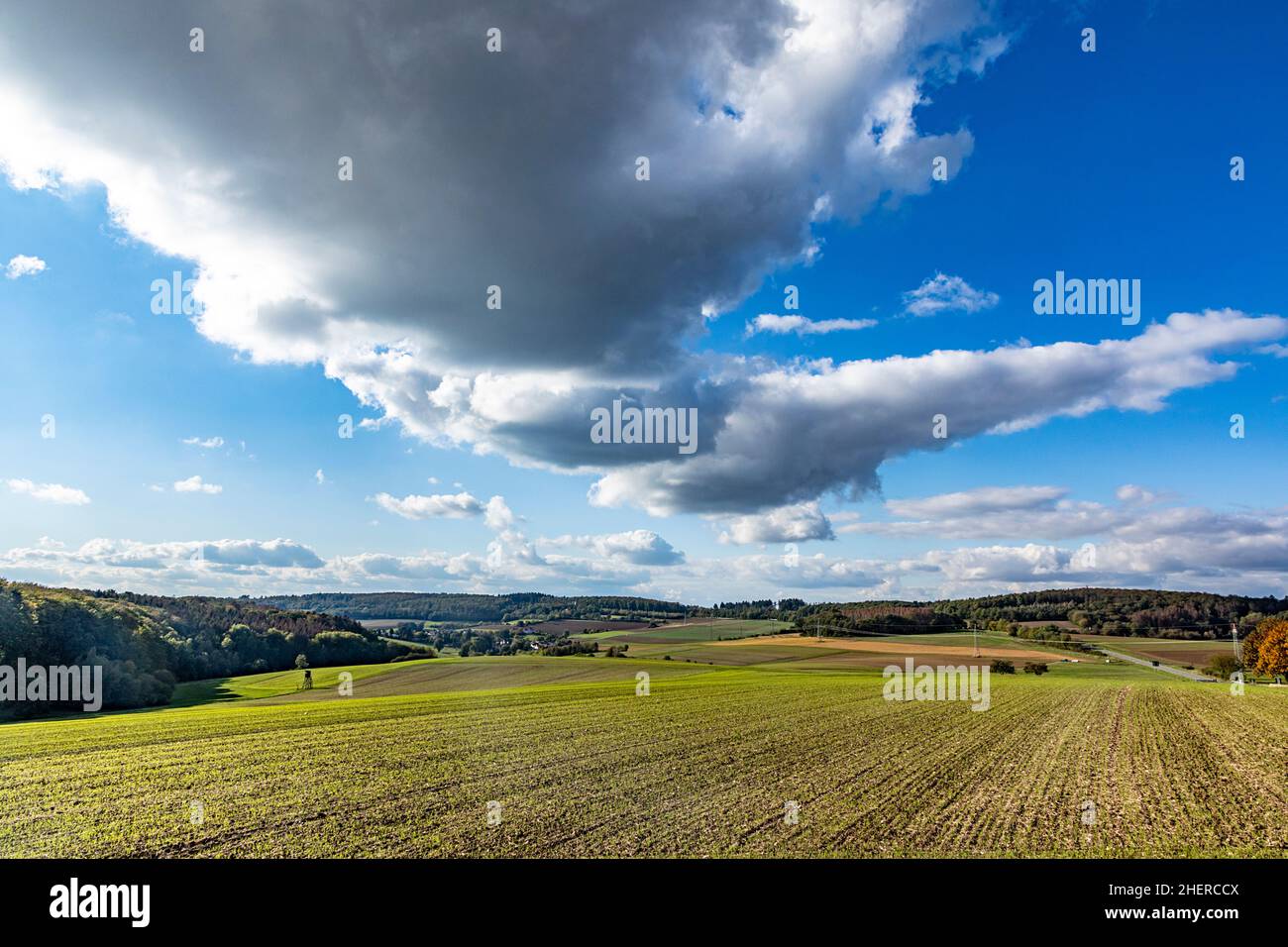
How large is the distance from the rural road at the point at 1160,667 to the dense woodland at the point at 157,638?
284 feet

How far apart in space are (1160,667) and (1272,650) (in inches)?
400

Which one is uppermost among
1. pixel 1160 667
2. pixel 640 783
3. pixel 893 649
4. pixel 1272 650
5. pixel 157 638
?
pixel 640 783

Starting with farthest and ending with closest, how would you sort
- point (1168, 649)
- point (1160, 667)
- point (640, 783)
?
point (1168, 649) < point (1160, 667) < point (640, 783)

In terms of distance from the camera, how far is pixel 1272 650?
2739 inches

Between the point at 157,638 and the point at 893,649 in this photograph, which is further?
the point at 893,649

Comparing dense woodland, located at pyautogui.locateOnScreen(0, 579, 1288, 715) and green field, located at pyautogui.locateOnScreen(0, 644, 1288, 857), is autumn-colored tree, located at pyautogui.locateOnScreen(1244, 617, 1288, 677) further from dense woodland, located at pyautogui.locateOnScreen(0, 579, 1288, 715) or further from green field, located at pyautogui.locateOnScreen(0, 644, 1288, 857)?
green field, located at pyautogui.locateOnScreen(0, 644, 1288, 857)

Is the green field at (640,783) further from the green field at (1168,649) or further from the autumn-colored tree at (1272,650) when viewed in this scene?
the autumn-colored tree at (1272,650)

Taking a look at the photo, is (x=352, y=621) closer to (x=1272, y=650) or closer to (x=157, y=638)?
(x=157, y=638)

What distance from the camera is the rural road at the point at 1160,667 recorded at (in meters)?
67.1

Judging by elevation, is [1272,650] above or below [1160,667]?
above

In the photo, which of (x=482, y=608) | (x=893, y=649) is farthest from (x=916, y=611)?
(x=482, y=608)

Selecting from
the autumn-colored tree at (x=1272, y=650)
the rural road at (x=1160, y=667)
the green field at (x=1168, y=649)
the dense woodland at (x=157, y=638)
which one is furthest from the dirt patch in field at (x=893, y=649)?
the dense woodland at (x=157, y=638)
